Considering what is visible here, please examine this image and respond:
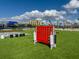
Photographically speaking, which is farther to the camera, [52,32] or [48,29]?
[48,29]

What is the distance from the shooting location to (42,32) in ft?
48.7

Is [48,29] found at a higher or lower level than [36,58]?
higher

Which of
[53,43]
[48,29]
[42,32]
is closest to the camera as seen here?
[53,43]

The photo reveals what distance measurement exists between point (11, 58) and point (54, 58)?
206 cm

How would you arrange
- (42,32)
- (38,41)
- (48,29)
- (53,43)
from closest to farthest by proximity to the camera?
(53,43), (48,29), (42,32), (38,41)

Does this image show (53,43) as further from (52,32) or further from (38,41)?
(38,41)

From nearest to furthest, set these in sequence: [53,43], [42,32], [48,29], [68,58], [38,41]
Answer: [68,58], [53,43], [48,29], [42,32], [38,41]

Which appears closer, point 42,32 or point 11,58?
point 11,58

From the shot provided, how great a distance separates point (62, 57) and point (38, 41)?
732cm

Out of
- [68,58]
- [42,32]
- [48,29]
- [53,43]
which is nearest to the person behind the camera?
[68,58]

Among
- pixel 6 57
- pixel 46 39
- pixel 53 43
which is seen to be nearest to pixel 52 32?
pixel 53 43

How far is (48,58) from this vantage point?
8.69m

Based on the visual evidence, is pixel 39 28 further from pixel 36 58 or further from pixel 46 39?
pixel 36 58

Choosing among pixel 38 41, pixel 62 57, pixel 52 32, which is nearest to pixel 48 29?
pixel 52 32
